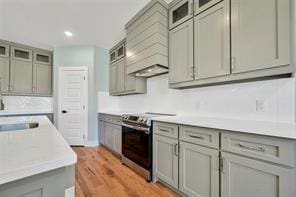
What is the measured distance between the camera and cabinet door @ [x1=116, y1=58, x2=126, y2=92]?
3.84 m

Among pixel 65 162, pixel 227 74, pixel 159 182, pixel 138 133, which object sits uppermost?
pixel 227 74

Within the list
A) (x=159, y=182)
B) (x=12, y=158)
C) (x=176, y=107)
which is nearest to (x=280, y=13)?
(x=176, y=107)

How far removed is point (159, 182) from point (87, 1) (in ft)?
9.18

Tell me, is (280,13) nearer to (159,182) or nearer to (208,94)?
(208,94)

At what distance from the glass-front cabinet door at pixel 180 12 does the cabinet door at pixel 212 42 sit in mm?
179

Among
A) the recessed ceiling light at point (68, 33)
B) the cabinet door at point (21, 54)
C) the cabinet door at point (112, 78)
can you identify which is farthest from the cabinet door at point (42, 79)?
the cabinet door at point (112, 78)

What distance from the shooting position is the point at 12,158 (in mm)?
644

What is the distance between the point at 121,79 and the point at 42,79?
2347mm

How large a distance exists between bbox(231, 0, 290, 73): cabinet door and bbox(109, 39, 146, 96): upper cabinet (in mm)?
2000

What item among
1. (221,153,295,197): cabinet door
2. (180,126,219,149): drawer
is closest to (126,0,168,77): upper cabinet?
(180,126,219,149): drawer

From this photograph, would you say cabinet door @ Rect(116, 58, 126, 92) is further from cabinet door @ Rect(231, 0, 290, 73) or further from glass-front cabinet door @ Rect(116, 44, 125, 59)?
cabinet door @ Rect(231, 0, 290, 73)

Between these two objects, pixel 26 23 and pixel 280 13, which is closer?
pixel 280 13

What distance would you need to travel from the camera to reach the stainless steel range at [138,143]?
7.55 feet

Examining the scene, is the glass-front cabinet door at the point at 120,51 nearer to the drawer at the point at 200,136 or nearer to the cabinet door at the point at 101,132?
the cabinet door at the point at 101,132
